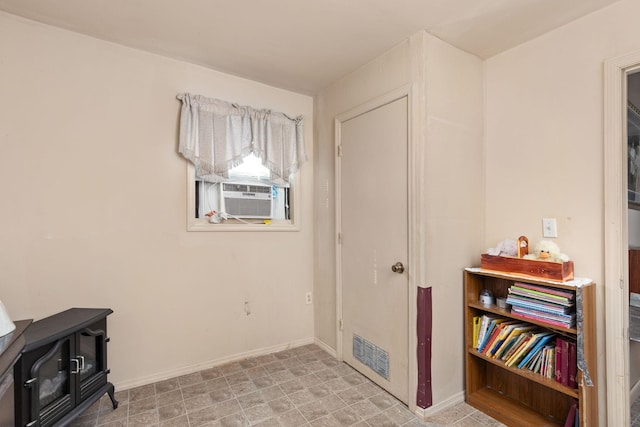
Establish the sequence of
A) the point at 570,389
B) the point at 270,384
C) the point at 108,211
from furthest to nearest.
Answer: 1. the point at 270,384
2. the point at 108,211
3. the point at 570,389

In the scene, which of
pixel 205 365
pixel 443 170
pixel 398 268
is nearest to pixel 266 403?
pixel 205 365

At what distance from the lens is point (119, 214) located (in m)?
2.15

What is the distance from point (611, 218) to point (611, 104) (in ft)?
1.91

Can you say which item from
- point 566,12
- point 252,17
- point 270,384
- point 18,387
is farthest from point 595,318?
point 18,387

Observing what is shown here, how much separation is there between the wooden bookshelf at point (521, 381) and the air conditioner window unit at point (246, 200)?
161 cm

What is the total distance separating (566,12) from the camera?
5.72 ft

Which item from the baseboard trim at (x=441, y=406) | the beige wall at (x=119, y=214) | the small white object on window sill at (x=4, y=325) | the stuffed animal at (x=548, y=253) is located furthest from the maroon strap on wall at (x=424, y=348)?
the small white object on window sill at (x=4, y=325)

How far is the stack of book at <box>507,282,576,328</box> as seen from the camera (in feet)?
5.40

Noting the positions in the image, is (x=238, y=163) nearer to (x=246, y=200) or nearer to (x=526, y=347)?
(x=246, y=200)

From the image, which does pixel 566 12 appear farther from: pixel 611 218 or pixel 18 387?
pixel 18 387

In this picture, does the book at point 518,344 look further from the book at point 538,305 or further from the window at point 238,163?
the window at point 238,163

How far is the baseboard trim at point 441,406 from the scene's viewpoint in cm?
192

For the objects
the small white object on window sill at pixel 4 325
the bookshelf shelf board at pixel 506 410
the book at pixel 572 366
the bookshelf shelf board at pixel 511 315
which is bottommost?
the bookshelf shelf board at pixel 506 410

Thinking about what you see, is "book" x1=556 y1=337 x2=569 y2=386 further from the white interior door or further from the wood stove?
the wood stove
